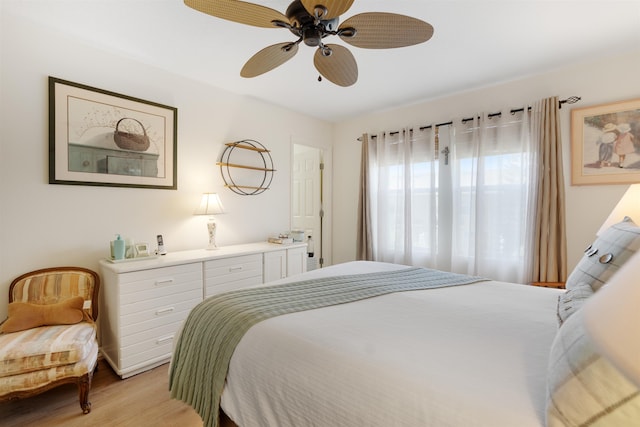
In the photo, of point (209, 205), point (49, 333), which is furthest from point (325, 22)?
point (49, 333)

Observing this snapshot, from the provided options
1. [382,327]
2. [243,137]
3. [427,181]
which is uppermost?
[243,137]

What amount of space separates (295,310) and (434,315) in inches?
25.9

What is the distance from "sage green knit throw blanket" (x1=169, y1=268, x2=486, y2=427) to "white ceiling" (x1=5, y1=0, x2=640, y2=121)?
1.79 meters

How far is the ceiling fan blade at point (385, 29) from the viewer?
138 centimetres

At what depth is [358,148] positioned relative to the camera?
4238 mm

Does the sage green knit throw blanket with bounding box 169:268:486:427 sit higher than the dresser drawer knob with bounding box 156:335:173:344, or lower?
higher

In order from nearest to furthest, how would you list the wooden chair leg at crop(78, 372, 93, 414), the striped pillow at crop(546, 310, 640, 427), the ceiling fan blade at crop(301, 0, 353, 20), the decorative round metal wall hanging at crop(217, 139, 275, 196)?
the striped pillow at crop(546, 310, 640, 427) → the ceiling fan blade at crop(301, 0, 353, 20) → the wooden chair leg at crop(78, 372, 93, 414) → the decorative round metal wall hanging at crop(217, 139, 275, 196)

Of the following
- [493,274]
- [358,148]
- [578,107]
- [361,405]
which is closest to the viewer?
[361,405]

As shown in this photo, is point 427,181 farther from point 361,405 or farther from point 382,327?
point 361,405

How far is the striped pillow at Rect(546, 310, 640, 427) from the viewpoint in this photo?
23.1 inches

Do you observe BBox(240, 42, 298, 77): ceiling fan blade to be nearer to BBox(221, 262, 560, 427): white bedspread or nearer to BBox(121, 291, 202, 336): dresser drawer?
BBox(221, 262, 560, 427): white bedspread

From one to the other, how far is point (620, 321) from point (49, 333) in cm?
260

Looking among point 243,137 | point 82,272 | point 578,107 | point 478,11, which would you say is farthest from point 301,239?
point 578,107

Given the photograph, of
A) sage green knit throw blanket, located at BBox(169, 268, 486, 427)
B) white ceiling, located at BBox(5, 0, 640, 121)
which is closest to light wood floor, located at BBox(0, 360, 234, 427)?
sage green knit throw blanket, located at BBox(169, 268, 486, 427)
